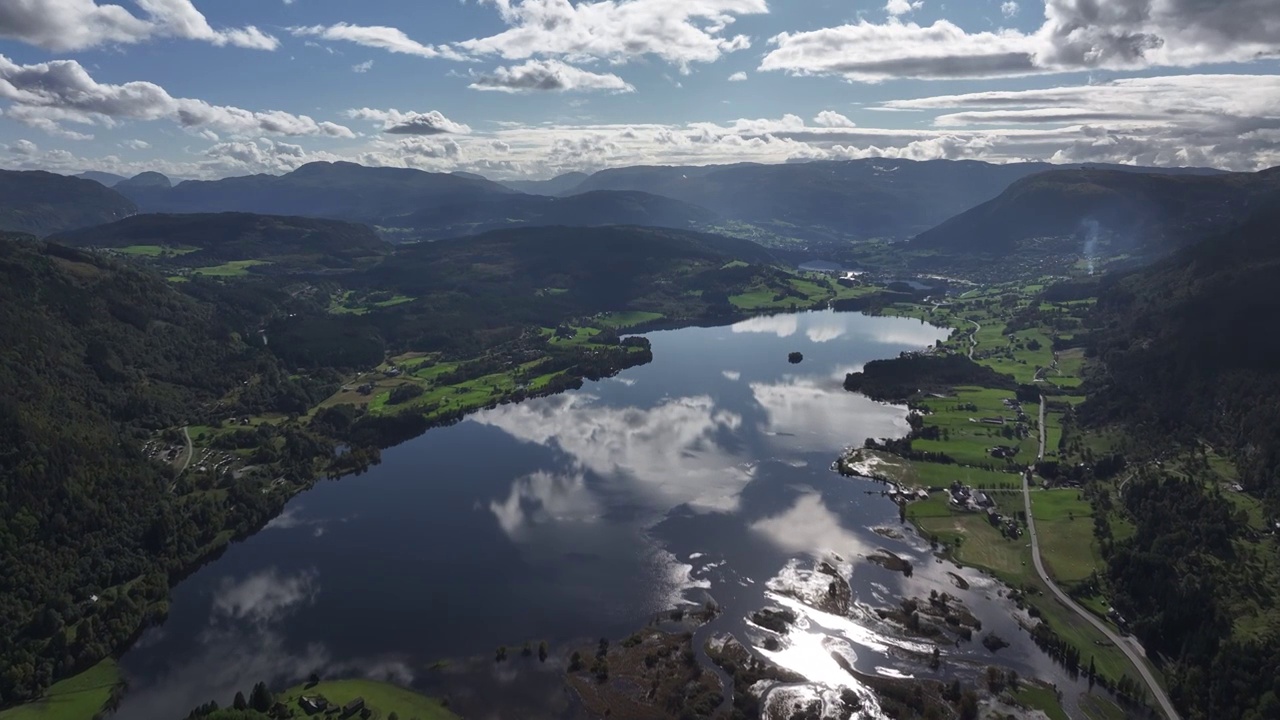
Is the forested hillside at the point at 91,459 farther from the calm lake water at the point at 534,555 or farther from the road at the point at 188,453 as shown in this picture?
the calm lake water at the point at 534,555

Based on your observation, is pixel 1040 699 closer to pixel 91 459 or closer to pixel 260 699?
pixel 260 699

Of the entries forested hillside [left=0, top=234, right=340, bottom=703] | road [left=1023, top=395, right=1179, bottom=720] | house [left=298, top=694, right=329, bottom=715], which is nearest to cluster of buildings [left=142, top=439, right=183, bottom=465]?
forested hillside [left=0, top=234, right=340, bottom=703]

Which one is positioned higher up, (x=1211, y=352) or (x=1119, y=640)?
(x=1211, y=352)

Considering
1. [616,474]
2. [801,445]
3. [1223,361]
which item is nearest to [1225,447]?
[1223,361]

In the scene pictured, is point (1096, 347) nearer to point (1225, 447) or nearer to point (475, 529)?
point (1225, 447)

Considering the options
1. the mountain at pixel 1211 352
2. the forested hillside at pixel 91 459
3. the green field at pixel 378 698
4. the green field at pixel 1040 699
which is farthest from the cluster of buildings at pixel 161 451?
the mountain at pixel 1211 352

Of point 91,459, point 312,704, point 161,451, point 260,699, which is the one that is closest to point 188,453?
point 161,451
